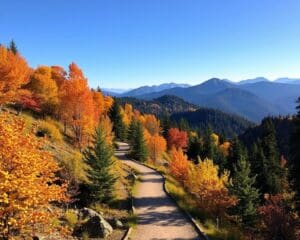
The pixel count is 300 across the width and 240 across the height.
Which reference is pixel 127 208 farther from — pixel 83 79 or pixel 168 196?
pixel 83 79

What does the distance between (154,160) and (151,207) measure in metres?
46.1

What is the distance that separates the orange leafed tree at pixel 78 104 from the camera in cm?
4641

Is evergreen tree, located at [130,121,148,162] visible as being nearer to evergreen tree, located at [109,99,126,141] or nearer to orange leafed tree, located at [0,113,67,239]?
evergreen tree, located at [109,99,126,141]

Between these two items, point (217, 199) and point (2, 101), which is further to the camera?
point (2, 101)

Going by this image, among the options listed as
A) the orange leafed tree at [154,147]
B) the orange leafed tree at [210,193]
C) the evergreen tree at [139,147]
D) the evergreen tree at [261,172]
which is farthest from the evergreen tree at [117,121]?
the orange leafed tree at [210,193]

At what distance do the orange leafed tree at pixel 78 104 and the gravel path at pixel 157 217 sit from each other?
11.5 m

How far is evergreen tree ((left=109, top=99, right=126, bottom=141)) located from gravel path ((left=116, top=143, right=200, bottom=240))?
153 feet

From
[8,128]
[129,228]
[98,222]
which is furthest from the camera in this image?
[129,228]

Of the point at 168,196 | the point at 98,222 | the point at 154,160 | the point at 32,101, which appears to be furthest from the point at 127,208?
the point at 154,160

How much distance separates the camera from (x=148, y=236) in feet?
73.1

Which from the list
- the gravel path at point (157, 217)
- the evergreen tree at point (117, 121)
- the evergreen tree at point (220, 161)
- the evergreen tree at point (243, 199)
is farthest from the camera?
the evergreen tree at point (117, 121)

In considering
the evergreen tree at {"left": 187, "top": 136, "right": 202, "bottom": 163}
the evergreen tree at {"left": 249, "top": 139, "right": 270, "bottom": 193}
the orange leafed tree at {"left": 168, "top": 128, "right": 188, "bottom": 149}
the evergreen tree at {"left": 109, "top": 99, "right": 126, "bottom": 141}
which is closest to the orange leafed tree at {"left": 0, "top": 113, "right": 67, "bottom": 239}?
the evergreen tree at {"left": 249, "top": 139, "right": 270, "bottom": 193}

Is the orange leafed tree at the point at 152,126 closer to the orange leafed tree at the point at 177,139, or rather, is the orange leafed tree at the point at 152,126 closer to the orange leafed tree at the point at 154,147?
the orange leafed tree at the point at 177,139

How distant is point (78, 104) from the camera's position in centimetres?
4700
